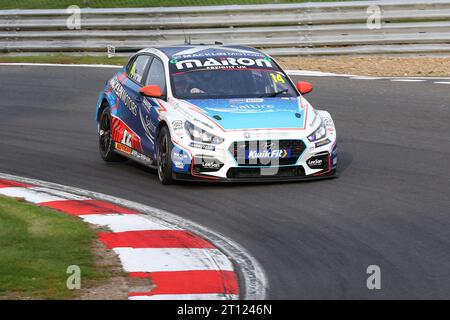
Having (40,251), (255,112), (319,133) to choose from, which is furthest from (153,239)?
(319,133)

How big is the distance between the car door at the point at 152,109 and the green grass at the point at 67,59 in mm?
10445

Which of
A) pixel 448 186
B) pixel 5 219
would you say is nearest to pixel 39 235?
pixel 5 219

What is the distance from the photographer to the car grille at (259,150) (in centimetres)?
1177

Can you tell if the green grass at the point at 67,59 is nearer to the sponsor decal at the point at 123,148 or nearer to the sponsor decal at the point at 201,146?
the sponsor decal at the point at 123,148

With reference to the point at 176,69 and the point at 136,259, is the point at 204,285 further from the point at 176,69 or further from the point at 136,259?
the point at 176,69

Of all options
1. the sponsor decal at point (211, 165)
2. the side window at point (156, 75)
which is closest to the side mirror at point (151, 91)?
the side window at point (156, 75)

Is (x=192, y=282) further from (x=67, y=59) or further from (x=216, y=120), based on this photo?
(x=67, y=59)

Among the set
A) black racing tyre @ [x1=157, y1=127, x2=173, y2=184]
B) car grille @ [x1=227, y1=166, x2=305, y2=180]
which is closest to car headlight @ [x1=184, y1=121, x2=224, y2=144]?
black racing tyre @ [x1=157, y1=127, x2=173, y2=184]

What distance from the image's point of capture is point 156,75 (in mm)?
13195

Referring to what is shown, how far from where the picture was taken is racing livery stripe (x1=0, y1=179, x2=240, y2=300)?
7.78 m

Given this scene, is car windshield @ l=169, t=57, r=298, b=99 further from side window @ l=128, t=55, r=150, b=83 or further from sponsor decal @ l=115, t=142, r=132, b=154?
sponsor decal @ l=115, t=142, r=132, b=154

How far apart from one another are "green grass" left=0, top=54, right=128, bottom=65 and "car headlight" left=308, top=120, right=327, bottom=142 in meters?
12.0

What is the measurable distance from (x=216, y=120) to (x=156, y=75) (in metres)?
1.55

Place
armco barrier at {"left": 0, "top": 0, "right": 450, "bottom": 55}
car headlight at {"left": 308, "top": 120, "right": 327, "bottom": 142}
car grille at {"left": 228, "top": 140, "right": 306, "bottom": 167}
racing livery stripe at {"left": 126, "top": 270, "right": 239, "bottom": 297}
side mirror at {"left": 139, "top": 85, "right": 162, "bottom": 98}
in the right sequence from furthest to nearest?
armco barrier at {"left": 0, "top": 0, "right": 450, "bottom": 55}
side mirror at {"left": 139, "top": 85, "right": 162, "bottom": 98}
car headlight at {"left": 308, "top": 120, "right": 327, "bottom": 142}
car grille at {"left": 228, "top": 140, "right": 306, "bottom": 167}
racing livery stripe at {"left": 126, "top": 270, "right": 239, "bottom": 297}
